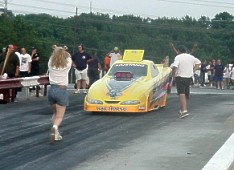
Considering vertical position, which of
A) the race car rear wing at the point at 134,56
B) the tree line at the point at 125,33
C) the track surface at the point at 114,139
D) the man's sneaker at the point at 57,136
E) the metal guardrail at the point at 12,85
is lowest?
the track surface at the point at 114,139

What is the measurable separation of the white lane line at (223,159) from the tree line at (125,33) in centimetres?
7537

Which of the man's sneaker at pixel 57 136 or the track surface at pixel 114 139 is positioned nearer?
the track surface at pixel 114 139

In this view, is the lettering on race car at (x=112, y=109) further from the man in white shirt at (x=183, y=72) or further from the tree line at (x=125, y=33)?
the tree line at (x=125, y=33)

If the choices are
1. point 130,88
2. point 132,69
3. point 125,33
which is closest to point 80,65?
point 132,69

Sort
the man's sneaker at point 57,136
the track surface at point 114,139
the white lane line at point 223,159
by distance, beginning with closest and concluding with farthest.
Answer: the white lane line at point 223,159 < the track surface at point 114,139 < the man's sneaker at point 57,136

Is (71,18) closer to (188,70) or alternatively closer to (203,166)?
(188,70)

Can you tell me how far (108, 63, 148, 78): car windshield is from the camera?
2045cm

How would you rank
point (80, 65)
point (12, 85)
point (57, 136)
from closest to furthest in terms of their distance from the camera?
1. point (57, 136)
2. point (12, 85)
3. point (80, 65)

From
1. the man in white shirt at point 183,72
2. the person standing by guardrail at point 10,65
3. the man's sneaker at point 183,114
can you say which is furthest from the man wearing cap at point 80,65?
the man's sneaker at point 183,114

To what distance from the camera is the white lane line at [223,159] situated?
10.2 metres

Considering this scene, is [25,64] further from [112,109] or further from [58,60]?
[58,60]

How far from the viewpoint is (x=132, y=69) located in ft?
67.7

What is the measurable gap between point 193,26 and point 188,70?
87.5m

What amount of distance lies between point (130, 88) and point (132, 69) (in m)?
1.70
